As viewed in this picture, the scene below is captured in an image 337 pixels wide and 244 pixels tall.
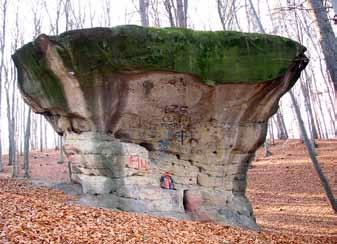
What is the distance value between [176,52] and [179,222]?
450 cm

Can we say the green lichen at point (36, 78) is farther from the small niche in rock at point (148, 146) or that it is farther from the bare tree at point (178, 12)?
the bare tree at point (178, 12)

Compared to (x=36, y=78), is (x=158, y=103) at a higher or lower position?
lower

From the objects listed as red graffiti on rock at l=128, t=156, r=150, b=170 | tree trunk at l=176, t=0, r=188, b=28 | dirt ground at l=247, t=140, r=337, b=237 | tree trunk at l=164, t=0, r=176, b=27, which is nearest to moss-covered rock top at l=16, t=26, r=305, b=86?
red graffiti on rock at l=128, t=156, r=150, b=170

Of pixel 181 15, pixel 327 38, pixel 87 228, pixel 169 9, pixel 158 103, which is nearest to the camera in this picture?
pixel 87 228

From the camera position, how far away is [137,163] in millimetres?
10125

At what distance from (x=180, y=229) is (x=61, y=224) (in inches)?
105

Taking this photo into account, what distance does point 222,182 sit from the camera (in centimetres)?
1172

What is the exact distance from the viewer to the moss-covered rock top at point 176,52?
9289 millimetres

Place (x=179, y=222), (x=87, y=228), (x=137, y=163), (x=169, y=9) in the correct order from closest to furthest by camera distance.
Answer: (x=87, y=228) < (x=179, y=222) < (x=137, y=163) < (x=169, y=9)

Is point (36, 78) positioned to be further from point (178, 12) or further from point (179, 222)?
point (178, 12)

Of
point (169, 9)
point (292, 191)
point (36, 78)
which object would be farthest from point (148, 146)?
point (292, 191)

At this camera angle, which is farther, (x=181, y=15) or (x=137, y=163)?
(x=181, y=15)

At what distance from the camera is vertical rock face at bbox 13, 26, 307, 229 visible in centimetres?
947

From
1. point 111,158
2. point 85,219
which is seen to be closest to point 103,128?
point 111,158
